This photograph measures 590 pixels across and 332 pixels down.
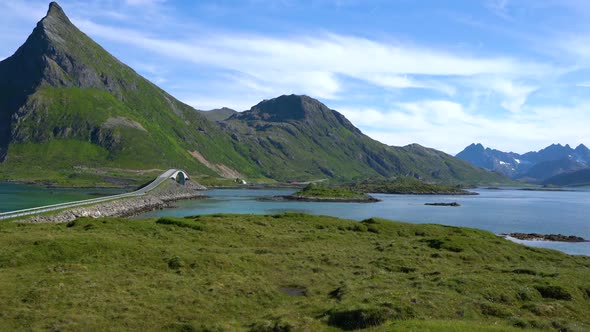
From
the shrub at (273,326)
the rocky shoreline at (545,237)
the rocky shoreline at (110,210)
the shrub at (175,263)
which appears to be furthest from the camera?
the rocky shoreline at (545,237)

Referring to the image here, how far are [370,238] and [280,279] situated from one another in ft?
113

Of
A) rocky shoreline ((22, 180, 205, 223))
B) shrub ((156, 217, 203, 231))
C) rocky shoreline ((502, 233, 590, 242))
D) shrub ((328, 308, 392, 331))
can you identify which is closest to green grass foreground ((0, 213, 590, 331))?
shrub ((328, 308, 392, 331))

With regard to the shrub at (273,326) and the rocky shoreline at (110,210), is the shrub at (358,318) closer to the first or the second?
the shrub at (273,326)

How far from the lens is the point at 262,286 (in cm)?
3756

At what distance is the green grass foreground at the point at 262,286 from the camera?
27.2 meters

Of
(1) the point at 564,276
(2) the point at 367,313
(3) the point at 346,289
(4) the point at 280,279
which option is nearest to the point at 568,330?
(2) the point at 367,313

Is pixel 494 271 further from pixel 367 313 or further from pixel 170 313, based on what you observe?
pixel 170 313

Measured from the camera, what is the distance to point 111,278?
36250 millimetres

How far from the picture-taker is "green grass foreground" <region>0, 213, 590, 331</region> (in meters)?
27.2

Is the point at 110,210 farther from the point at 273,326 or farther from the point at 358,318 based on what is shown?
the point at 358,318

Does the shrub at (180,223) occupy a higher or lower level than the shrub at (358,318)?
higher

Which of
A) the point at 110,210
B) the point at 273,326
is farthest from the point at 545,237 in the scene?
the point at 110,210

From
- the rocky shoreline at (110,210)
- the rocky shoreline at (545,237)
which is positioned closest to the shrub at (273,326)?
the rocky shoreline at (110,210)

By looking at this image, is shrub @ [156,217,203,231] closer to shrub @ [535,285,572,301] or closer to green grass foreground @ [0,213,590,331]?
green grass foreground @ [0,213,590,331]
